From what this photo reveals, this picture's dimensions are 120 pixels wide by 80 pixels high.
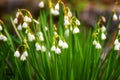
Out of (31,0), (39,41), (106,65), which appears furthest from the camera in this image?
(31,0)

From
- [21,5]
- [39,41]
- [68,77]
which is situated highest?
[21,5]

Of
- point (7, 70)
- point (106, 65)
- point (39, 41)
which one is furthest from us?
point (7, 70)

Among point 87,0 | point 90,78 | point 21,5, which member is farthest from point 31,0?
point 90,78

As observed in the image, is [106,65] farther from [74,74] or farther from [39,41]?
[39,41]

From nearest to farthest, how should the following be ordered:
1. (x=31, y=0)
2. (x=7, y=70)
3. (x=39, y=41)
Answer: (x=39, y=41)
(x=7, y=70)
(x=31, y=0)

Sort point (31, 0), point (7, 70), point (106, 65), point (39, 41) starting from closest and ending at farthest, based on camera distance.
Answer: point (39, 41)
point (106, 65)
point (7, 70)
point (31, 0)

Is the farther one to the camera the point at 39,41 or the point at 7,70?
the point at 7,70

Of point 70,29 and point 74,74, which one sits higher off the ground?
point 70,29

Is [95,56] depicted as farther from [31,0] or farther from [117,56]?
[31,0]

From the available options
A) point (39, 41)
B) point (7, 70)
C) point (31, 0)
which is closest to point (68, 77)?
point (39, 41)
